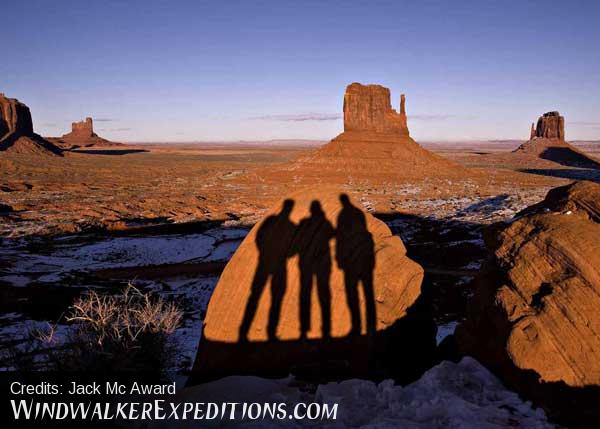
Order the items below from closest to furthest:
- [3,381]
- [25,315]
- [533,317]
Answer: [533,317]
[3,381]
[25,315]

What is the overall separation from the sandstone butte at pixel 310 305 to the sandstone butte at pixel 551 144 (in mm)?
108702

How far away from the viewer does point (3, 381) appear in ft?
19.2

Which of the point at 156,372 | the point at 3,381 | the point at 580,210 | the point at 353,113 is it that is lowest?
the point at 156,372

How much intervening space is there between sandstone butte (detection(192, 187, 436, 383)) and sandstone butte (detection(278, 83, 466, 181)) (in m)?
53.3

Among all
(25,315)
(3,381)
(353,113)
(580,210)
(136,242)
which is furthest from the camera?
(353,113)

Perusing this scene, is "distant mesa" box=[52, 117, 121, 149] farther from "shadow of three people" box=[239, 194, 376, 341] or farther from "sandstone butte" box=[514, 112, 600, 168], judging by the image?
"shadow of three people" box=[239, 194, 376, 341]

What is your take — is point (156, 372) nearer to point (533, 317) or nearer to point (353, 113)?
point (533, 317)

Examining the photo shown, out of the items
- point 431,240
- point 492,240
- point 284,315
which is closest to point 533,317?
point 492,240

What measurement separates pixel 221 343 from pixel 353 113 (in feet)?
243

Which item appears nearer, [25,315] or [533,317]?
[533,317]

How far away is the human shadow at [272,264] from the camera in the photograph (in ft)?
21.7

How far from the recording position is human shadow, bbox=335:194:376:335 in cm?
675

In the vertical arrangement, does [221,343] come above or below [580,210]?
below

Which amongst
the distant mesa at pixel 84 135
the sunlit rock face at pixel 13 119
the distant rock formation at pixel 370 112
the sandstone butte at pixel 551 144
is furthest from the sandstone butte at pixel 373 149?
the distant mesa at pixel 84 135
